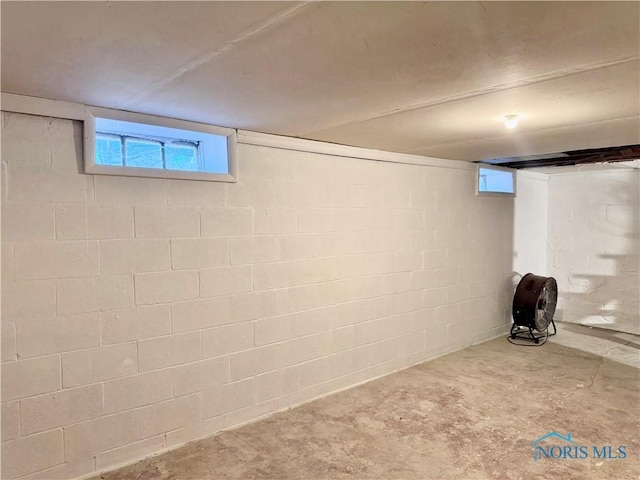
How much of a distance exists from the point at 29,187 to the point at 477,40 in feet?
6.77


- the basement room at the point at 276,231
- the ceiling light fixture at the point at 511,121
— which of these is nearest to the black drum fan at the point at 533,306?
the basement room at the point at 276,231

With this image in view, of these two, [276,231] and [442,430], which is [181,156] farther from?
[442,430]

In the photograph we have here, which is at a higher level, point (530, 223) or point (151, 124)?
point (151, 124)

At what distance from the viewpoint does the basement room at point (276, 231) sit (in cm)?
144

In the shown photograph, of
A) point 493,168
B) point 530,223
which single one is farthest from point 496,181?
point 530,223

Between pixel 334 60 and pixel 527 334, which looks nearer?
pixel 334 60

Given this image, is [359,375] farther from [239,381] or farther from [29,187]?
[29,187]

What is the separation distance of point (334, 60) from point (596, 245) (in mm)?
5282

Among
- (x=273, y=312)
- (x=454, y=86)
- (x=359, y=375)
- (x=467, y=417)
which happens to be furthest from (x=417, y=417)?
(x=454, y=86)

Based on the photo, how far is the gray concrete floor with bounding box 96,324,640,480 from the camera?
7.65ft

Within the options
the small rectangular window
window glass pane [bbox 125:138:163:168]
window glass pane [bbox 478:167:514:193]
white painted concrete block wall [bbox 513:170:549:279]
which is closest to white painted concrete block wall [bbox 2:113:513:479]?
window glass pane [bbox 125:138:163:168]

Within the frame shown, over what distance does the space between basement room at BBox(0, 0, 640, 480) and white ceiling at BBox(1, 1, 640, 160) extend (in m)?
0.01

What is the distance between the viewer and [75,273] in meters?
2.21

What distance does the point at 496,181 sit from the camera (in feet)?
17.1
